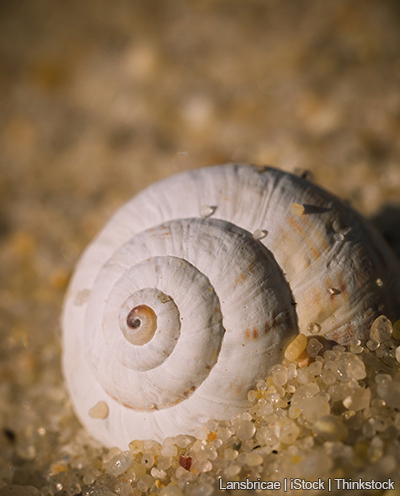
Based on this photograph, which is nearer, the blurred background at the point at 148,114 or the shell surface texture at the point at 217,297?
the shell surface texture at the point at 217,297

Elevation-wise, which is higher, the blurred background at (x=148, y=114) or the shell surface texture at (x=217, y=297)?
the blurred background at (x=148, y=114)

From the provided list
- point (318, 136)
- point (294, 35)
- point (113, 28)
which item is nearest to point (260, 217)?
point (318, 136)

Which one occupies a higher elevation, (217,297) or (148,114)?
(148,114)

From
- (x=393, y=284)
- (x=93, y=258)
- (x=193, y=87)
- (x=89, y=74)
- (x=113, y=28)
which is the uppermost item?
(x=113, y=28)

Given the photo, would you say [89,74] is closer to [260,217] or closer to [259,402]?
[260,217]

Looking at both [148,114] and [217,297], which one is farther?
[148,114]
